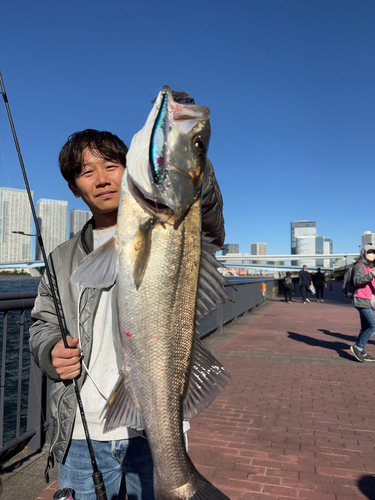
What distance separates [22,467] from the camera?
3926 millimetres

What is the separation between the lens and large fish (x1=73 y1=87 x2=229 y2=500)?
136cm

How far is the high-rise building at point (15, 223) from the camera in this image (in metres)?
2.38

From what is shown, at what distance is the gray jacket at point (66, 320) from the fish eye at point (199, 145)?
0.32 metres

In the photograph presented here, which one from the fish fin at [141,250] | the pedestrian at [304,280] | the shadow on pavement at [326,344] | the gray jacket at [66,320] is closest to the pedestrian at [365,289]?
the shadow on pavement at [326,344]

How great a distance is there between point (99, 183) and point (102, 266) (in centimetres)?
63

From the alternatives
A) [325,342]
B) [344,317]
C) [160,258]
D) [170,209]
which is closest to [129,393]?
[160,258]

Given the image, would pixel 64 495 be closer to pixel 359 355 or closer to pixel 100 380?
pixel 100 380

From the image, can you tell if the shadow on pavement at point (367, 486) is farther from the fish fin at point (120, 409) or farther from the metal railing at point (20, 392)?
the metal railing at point (20, 392)

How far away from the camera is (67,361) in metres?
1.70

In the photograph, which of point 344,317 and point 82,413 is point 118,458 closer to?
point 82,413

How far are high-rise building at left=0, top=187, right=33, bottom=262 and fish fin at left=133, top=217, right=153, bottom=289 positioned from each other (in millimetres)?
1227

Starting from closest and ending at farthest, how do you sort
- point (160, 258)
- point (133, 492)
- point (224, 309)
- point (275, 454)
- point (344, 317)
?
point (160, 258), point (133, 492), point (275, 454), point (224, 309), point (344, 317)

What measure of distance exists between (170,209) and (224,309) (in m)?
11.4

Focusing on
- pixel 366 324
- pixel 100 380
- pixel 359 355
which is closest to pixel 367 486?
pixel 100 380
